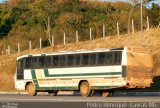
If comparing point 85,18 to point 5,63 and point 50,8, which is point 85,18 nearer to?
point 50,8

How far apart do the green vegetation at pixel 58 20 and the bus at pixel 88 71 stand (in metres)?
32.6

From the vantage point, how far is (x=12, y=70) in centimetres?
5916

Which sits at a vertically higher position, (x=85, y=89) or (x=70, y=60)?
(x=70, y=60)

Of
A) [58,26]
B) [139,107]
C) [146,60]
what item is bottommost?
[139,107]

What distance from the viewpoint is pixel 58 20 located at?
83.4 meters

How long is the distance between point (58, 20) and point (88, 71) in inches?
1861

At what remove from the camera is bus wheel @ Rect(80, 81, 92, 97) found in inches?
1424

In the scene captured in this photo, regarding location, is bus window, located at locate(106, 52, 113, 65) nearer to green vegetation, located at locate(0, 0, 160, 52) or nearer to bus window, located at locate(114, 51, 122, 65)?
bus window, located at locate(114, 51, 122, 65)

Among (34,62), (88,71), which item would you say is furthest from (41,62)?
(88,71)

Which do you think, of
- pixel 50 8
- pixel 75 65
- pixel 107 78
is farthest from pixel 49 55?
pixel 50 8

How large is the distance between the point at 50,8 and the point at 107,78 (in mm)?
52676

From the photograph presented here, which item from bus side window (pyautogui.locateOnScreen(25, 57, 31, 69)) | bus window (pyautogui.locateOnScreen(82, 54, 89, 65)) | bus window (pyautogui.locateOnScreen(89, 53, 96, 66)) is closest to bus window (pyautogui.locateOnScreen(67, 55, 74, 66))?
bus window (pyautogui.locateOnScreen(82, 54, 89, 65))

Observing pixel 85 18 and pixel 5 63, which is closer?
pixel 5 63

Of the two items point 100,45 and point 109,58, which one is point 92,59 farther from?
point 100,45
